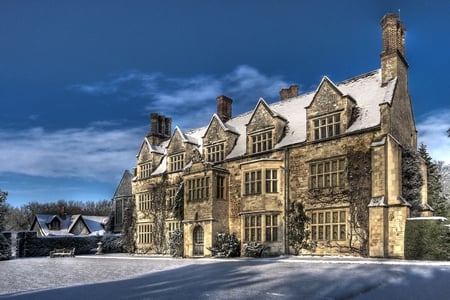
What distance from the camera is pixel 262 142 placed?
95.8ft

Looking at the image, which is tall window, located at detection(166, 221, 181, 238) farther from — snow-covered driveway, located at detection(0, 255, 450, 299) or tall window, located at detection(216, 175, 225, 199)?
snow-covered driveway, located at detection(0, 255, 450, 299)

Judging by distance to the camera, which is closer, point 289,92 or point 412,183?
point 412,183

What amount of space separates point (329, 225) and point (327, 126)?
608 centimetres

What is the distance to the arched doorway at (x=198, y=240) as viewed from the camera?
29391mm

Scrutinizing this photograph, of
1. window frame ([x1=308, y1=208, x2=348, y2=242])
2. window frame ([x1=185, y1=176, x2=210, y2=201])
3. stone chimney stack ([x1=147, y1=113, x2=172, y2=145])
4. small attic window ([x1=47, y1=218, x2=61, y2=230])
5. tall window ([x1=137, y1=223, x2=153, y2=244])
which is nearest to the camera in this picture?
window frame ([x1=308, y1=208, x2=348, y2=242])

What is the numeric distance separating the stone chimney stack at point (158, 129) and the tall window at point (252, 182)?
56.7 feet

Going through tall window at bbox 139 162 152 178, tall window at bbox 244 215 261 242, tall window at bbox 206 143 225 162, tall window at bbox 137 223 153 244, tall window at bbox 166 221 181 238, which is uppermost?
tall window at bbox 206 143 225 162

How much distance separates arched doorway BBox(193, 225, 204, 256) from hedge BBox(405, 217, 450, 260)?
46.3ft

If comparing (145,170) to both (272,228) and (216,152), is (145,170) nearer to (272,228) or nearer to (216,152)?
(216,152)

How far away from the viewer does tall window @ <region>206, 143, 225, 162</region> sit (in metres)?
32.4

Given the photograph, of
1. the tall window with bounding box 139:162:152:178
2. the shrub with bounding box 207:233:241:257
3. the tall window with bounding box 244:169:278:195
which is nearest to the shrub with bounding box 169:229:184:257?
the shrub with bounding box 207:233:241:257

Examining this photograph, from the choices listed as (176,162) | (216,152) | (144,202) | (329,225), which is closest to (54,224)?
(144,202)

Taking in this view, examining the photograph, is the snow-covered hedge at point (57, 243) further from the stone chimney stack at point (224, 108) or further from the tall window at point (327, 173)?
the tall window at point (327, 173)

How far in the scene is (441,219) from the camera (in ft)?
64.9
